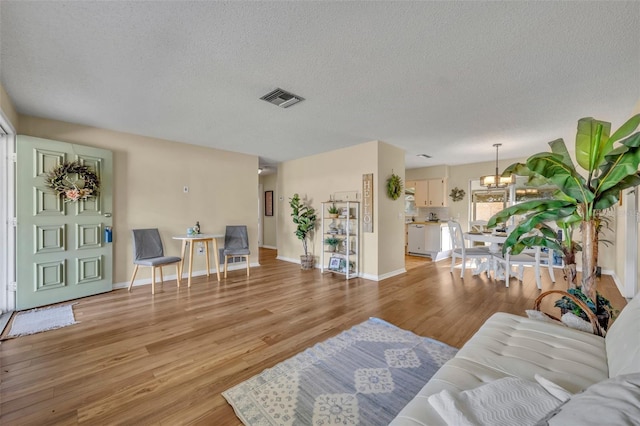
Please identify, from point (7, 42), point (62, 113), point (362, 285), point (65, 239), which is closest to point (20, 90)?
point (62, 113)

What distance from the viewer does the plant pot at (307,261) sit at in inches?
221

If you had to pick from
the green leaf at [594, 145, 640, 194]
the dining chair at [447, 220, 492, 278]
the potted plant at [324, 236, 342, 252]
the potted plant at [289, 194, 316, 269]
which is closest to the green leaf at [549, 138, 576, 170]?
the green leaf at [594, 145, 640, 194]

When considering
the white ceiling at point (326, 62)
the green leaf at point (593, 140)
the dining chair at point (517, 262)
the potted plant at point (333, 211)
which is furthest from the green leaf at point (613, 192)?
the potted plant at point (333, 211)

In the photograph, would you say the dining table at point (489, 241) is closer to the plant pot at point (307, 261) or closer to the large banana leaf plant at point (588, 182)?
the large banana leaf plant at point (588, 182)

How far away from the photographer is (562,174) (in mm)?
1869

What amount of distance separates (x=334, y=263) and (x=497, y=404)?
169 inches

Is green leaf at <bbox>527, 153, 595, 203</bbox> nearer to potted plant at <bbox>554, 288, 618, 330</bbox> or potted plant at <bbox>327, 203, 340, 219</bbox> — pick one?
potted plant at <bbox>554, 288, 618, 330</bbox>

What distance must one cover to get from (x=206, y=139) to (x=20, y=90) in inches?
85.8

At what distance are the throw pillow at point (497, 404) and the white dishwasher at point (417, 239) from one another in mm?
6477

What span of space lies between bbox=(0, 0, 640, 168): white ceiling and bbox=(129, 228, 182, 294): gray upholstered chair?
1.68 metres

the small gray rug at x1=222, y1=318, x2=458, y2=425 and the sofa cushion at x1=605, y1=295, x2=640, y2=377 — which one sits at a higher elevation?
the sofa cushion at x1=605, y1=295, x2=640, y2=377

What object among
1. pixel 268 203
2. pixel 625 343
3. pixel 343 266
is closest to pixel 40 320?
pixel 343 266

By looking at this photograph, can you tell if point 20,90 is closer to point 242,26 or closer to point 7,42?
point 7,42

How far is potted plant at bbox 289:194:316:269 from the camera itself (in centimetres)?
565
